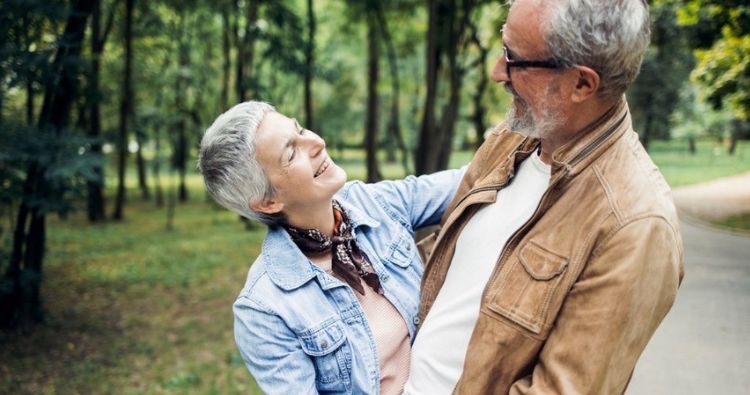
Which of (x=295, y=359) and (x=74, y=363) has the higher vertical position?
(x=295, y=359)

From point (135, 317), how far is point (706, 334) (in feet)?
23.3

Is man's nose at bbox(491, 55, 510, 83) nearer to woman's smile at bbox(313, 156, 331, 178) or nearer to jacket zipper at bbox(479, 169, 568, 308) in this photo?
jacket zipper at bbox(479, 169, 568, 308)

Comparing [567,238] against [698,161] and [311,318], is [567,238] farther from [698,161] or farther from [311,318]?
[698,161]

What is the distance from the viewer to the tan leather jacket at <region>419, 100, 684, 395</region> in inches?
55.8

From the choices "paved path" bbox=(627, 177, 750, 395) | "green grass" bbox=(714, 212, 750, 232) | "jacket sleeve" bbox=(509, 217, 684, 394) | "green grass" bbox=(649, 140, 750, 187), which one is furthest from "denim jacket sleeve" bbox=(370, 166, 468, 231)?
"green grass" bbox=(649, 140, 750, 187)

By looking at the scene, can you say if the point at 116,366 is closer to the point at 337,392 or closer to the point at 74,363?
the point at 74,363

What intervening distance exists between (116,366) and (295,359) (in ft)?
18.1

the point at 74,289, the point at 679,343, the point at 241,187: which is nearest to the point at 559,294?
the point at 241,187

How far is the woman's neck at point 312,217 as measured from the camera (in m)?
2.06

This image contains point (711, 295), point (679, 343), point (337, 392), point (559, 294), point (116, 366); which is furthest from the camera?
point (711, 295)

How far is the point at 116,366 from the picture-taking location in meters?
6.45

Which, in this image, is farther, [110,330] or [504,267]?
[110,330]

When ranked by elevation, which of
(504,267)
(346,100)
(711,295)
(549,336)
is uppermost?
(504,267)

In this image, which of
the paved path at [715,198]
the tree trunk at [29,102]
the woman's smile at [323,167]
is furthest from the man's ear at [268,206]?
the paved path at [715,198]
